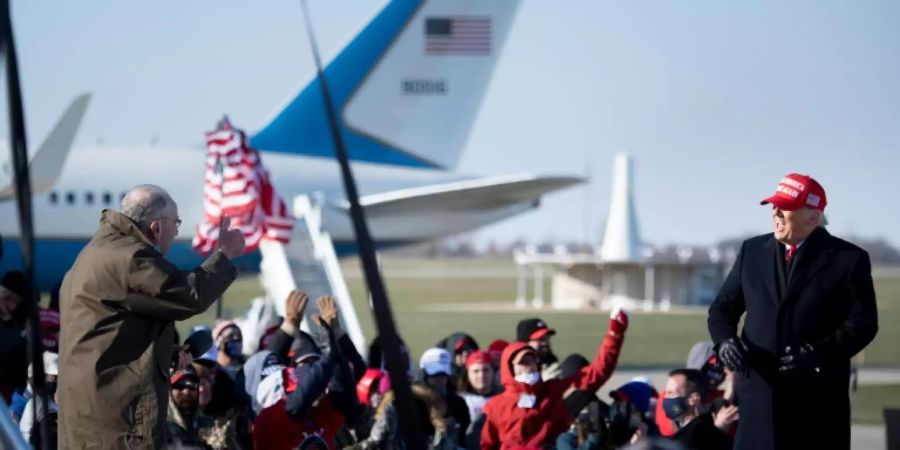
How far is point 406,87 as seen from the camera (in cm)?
2208

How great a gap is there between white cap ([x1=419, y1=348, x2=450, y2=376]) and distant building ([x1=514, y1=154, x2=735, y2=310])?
1114 inches

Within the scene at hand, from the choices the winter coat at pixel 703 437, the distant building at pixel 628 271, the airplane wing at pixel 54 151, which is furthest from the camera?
the distant building at pixel 628 271

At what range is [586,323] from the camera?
2761 centimetres

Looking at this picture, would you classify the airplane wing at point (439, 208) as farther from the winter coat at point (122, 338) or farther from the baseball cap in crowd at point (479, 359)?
the winter coat at point (122, 338)

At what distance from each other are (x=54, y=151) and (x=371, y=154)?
4.95 metres

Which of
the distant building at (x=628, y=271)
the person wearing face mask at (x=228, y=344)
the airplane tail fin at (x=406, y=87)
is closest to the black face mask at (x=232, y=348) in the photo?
the person wearing face mask at (x=228, y=344)

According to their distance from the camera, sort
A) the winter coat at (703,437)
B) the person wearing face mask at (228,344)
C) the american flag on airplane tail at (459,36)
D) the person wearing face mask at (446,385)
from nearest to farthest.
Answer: the winter coat at (703,437), the person wearing face mask at (446,385), the person wearing face mask at (228,344), the american flag on airplane tail at (459,36)

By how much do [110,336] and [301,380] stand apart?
7.18 feet

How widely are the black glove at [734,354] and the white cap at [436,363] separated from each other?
123 inches

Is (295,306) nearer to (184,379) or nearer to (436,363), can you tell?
(184,379)

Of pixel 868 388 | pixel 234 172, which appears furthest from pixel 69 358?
pixel 868 388

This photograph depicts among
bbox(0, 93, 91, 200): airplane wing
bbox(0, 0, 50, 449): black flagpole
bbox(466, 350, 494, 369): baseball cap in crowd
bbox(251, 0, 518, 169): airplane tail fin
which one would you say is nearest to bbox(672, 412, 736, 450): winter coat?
bbox(466, 350, 494, 369): baseball cap in crowd

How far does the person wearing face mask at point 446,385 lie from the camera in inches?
280

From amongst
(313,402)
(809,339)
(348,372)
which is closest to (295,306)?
(348,372)
